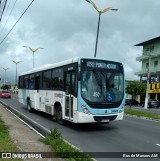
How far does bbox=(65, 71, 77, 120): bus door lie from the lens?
14.4 meters

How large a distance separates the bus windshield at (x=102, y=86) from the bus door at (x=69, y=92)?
576 mm

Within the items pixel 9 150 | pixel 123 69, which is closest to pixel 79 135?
pixel 123 69

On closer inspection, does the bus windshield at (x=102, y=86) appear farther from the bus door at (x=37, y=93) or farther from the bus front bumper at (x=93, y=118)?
the bus door at (x=37, y=93)

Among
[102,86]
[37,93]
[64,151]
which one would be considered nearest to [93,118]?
[102,86]

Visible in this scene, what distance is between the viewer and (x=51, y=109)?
703 inches

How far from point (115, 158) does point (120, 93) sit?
5.99m

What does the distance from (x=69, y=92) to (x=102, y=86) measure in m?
1.59

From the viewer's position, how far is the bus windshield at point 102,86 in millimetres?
13984

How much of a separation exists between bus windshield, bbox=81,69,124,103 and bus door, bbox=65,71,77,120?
0.58 m

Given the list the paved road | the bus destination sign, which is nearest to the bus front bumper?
the paved road

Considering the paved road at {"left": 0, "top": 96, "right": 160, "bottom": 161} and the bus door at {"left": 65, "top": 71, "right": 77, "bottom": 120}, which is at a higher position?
the bus door at {"left": 65, "top": 71, "right": 77, "bottom": 120}

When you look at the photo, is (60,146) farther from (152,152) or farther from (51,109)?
(51,109)

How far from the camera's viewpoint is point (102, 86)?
1423 centimetres

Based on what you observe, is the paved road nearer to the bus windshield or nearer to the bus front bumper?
the bus front bumper
